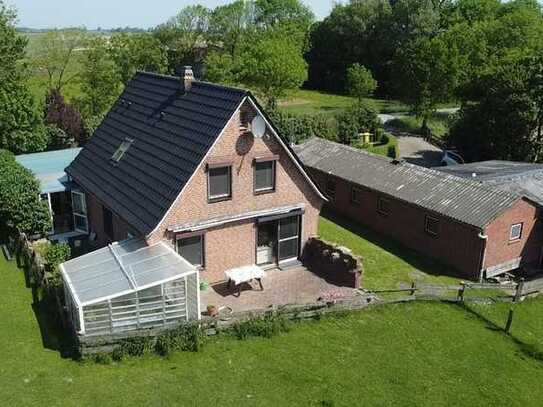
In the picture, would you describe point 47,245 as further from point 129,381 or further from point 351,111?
point 351,111

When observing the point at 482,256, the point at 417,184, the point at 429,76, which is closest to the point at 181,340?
the point at 482,256

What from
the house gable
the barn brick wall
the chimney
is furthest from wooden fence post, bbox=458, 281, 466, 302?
the chimney

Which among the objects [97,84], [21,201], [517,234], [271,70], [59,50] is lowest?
[517,234]

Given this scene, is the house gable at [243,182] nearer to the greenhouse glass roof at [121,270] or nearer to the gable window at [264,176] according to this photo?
the gable window at [264,176]

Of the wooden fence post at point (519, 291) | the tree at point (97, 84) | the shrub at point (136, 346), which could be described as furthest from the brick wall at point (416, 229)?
the tree at point (97, 84)

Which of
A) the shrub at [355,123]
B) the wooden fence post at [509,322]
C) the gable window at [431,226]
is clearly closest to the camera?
the wooden fence post at [509,322]

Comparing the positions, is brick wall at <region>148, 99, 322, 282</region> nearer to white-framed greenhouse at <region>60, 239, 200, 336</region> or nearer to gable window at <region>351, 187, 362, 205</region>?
white-framed greenhouse at <region>60, 239, 200, 336</region>

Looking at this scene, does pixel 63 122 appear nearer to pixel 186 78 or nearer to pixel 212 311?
pixel 186 78
